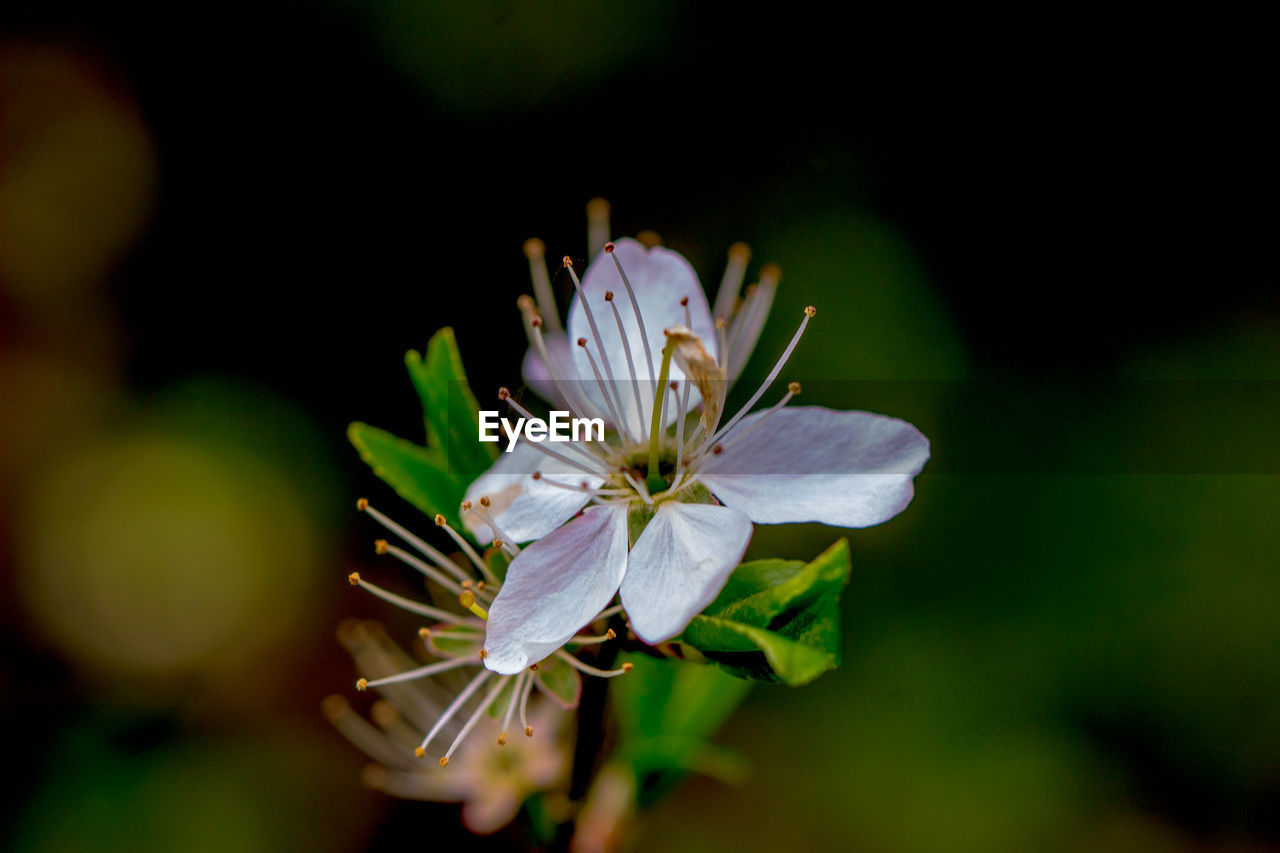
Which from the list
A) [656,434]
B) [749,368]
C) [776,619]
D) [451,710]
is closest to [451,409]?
[656,434]

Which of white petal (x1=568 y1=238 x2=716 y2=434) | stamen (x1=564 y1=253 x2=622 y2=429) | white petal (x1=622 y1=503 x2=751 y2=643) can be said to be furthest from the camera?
white petal (x1=568 y1=238 x2=716 y2=434)

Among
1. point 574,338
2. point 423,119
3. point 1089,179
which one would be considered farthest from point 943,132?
point 574,338

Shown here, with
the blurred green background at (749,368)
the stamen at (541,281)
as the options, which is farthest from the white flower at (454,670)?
the blurred green background at (749,368)

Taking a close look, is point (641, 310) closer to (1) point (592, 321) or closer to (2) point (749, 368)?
(1) point (592, 321)

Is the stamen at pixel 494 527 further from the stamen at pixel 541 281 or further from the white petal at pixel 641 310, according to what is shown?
the stamen at pixel 541 281

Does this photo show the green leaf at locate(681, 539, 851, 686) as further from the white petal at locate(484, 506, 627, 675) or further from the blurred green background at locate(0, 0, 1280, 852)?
the blurred green background at locate(0, 0, 1280, 852)

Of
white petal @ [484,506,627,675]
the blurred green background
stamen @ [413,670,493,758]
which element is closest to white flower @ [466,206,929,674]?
white petal @ [484,506,627,675]
